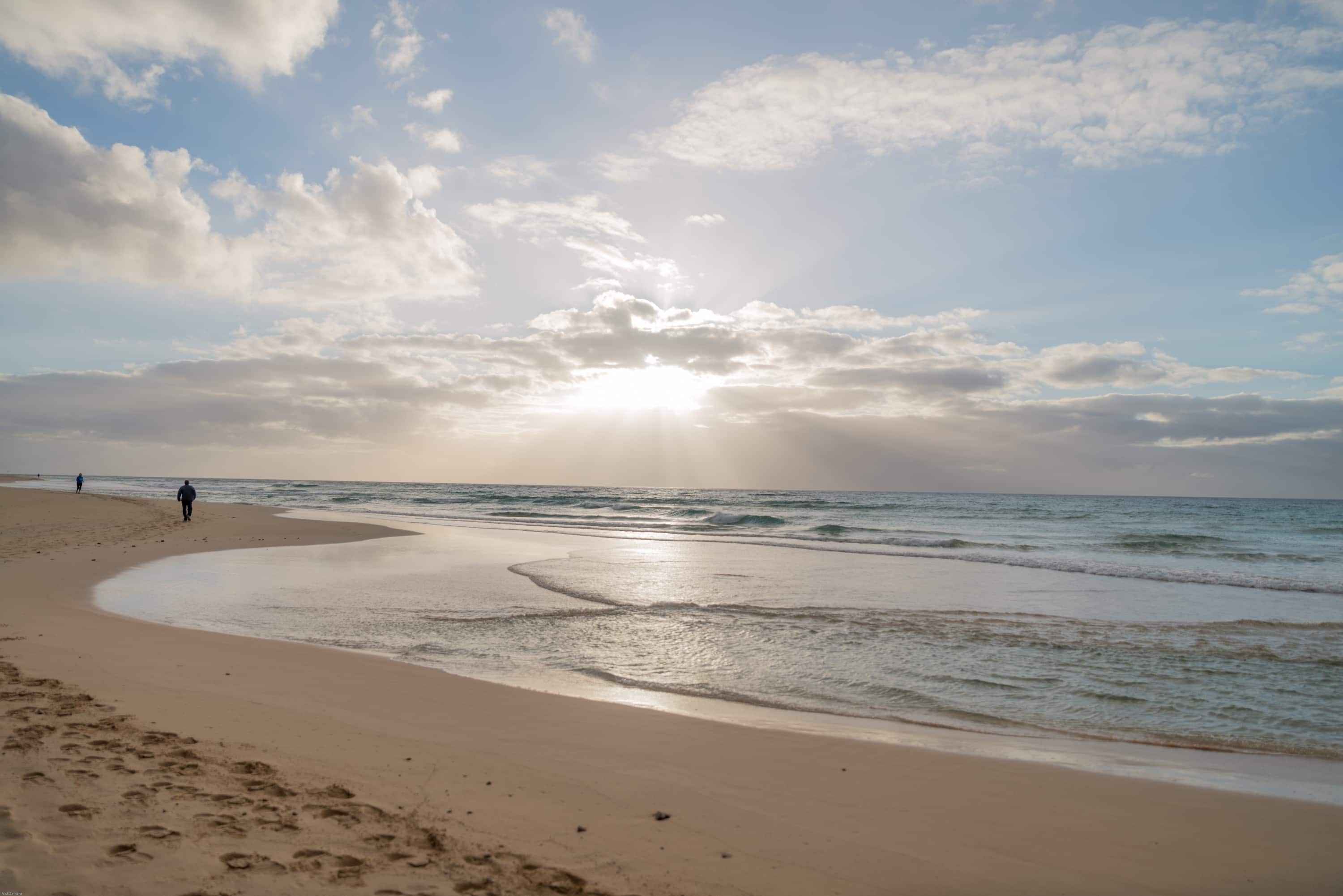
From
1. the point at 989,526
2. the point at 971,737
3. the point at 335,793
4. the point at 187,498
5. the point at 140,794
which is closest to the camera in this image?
the point at 140,794

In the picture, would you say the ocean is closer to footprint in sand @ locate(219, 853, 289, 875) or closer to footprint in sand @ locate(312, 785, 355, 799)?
footprint in sand @ locate(312, 785, 355, 799)

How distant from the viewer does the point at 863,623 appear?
11.2 m

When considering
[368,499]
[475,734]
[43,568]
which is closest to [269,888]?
[475,734]

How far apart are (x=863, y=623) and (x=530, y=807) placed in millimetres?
7868

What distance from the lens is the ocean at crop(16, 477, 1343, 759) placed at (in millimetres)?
7395

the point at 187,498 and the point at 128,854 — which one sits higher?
the point at 187,498

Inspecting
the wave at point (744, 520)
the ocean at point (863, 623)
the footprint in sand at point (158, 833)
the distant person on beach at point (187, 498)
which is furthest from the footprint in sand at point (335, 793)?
the wave at point (744, 520)

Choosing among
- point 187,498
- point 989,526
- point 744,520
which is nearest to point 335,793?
point 187,498

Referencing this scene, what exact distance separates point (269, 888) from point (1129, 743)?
6.98m

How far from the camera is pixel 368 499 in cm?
6994

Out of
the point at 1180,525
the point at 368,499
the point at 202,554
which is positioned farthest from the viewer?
the point at 368,499

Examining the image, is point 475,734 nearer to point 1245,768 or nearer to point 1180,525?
point 1245,768

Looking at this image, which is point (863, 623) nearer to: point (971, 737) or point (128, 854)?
point (971, 737)

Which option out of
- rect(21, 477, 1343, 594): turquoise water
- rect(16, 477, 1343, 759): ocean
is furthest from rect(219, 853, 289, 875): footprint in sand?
rect(21, 477, 1343, 594): turquoise water
